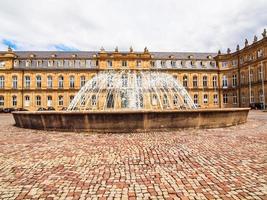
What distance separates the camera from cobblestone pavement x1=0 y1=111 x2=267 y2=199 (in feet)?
11.9

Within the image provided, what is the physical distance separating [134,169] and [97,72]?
4795cm

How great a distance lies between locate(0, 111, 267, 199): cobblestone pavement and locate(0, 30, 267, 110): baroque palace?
43.2 meters

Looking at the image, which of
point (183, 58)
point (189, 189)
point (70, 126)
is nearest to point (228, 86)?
point (183, 58)

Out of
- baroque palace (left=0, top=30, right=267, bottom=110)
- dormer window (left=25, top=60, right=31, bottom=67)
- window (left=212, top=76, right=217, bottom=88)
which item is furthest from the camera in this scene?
window (left=212, top=76, right=217, bottom=88)

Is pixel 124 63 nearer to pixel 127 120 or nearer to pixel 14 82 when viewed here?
pixel 14 82

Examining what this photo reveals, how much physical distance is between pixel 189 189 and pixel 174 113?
5.99 m

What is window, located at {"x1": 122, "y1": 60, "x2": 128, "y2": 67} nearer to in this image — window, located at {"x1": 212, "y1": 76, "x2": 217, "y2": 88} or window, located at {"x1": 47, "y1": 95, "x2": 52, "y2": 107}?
window, located at {"x1": 47, "y1": 95, "x2": 52, "y2": 107}

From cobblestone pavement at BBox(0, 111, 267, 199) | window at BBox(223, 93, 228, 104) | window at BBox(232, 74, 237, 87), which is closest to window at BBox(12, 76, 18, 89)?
cobblestone pavement at BBox(0, 111, 267, 199)

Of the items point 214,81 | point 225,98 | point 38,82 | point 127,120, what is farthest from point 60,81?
point 127,120

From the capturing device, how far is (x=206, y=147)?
6812 millimetres

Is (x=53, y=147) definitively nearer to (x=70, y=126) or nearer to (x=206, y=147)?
(x=70, y=126)

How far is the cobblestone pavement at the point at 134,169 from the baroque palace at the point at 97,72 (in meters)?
43.2

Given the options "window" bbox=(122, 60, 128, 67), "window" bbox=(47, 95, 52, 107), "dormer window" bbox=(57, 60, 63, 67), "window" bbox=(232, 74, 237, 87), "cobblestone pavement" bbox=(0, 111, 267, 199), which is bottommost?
"cobblestone pavement" bbox=(0, 111, 267, 199)

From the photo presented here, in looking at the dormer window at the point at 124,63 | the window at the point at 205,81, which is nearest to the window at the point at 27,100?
the dormer window at the point at 124,63
